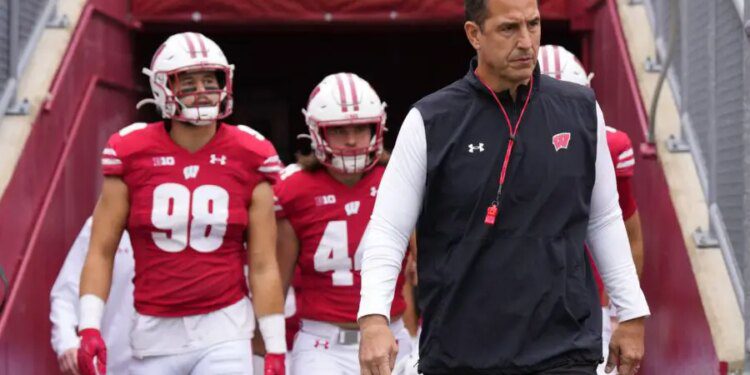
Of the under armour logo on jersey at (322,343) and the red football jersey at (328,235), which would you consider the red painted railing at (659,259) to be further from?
the under armour logo on jersey at (322,343)

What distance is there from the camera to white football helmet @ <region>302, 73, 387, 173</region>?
755 cm

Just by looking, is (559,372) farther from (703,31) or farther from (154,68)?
(703,31)

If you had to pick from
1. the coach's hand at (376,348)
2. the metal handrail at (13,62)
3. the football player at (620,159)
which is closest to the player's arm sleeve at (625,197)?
the football player at (620,159)

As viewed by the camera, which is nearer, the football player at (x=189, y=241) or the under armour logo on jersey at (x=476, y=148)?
the under armour logo on jersey at (x=476, y=148)

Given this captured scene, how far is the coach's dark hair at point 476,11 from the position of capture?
4.72m

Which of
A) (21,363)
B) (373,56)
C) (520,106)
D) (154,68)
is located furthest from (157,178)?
(373,56)

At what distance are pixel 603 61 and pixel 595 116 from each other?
544 cm

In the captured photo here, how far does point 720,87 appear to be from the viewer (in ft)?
Result: 24.6

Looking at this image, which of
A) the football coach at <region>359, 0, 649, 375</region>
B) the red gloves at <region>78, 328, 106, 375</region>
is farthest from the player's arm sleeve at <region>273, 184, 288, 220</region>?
the football coach at <region>359, 0, 649, 375</region>

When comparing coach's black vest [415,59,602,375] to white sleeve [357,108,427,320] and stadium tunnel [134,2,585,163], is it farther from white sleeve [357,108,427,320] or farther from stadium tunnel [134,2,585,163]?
stadium tunnel [134,2,585,163]

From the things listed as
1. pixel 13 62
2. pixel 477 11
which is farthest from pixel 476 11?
pixel 13 62

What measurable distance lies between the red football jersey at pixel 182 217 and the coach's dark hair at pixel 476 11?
2272mm

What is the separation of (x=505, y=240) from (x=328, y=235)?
304 cm

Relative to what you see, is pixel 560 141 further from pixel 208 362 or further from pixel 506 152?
pixel 208 362
